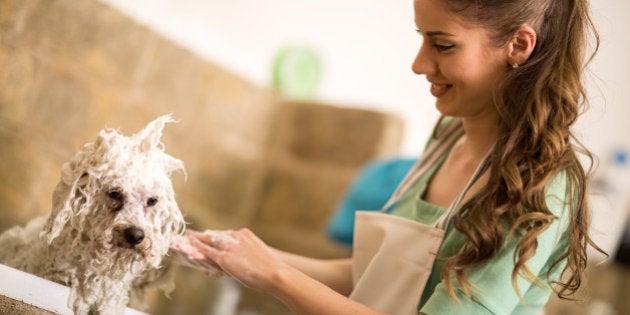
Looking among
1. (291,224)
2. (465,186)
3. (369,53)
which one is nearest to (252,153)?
(291,224)

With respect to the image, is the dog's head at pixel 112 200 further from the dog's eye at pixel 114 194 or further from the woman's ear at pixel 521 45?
the woman's ear at pixel 521 45

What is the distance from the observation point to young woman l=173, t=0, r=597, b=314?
73 cm

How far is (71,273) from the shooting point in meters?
0.67

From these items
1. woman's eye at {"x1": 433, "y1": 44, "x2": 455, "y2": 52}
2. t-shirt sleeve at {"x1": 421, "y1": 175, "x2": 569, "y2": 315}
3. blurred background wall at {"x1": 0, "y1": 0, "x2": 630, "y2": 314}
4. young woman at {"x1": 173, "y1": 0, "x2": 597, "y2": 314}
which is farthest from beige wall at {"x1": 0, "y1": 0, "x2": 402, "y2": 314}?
woman's eye at {"x1": 433, "y1": 44, "x2": 455, "y2": 52}

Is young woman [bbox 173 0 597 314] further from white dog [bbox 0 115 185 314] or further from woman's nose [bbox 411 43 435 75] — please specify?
white dog [bbox 0 115 185 314]

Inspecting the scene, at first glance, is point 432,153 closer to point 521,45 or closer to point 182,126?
point 521,45

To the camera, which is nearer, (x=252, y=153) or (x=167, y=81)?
(x=167, y=81)

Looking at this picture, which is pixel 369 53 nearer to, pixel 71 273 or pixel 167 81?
pixel 167 81

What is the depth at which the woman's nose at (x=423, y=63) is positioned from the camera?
799mm

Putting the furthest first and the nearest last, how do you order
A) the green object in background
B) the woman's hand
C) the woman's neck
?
the green object in background < the woman's neck < the woman's hand

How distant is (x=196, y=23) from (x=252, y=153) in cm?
45

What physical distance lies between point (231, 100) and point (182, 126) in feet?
2.77

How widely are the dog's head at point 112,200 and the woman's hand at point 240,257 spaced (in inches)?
3.7

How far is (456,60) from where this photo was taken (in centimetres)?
79
